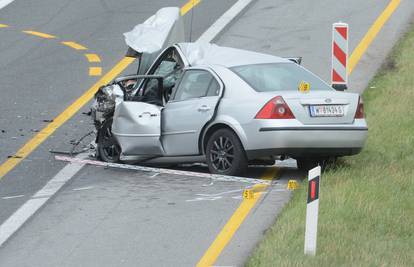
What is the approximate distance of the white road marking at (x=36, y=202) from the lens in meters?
11.8

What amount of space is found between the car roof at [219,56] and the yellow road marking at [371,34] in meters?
5.40

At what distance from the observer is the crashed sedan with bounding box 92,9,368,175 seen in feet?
44.2

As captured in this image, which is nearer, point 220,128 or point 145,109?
point 220,128

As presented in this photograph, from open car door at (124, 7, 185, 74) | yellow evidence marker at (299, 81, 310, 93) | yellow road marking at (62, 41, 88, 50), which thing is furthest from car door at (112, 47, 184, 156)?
yellow road marking at (62, 41, 88, 50)

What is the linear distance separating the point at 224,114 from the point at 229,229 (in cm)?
276

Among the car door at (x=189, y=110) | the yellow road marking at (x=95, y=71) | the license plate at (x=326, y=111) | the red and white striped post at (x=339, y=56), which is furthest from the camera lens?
the yellow road marking at (x=95, y=71)

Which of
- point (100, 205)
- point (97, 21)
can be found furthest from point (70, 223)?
point (97, 21)

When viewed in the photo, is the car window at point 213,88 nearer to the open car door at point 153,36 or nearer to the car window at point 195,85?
the car window at point 195,85

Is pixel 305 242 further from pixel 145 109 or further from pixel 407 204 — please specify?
pixel 145 109

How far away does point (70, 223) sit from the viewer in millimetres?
11891

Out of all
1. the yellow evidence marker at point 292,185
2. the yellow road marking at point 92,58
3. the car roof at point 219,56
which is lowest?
the yellow road marking at point 92,58

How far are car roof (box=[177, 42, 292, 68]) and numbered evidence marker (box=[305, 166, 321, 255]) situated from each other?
5000 millimetres

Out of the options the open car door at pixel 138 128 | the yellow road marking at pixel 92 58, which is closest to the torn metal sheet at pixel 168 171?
the open car door at pixel 138 128

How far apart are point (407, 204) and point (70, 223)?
333 cm
